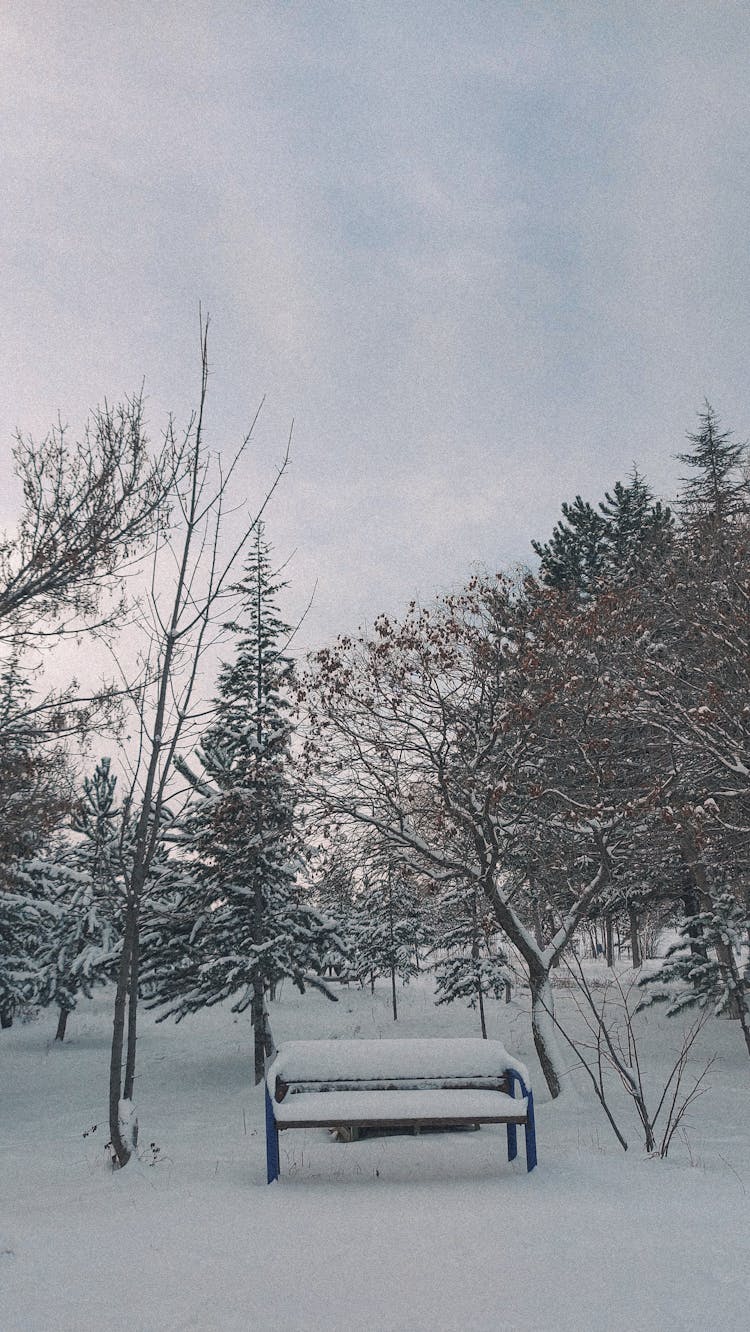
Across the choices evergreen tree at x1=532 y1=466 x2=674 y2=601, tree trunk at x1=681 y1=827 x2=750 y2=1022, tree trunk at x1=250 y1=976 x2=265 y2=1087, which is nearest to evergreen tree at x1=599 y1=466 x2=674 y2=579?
evergreen tree at x1=532 y1=466 x2=674 y2=601

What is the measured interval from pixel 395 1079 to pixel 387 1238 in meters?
2.03

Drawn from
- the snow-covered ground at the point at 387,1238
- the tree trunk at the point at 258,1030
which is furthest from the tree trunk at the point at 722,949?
the tree trunk at the point at 258,1030

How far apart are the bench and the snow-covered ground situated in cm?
45

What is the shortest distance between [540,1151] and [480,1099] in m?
1.55

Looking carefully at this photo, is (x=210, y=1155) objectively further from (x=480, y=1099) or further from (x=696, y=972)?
(x=696, y=972)

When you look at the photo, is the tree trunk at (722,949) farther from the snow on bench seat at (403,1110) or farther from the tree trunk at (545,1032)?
the snow on bench seat at (403,1110)

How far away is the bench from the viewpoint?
539cm

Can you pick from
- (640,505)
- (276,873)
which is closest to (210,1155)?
(276,873)

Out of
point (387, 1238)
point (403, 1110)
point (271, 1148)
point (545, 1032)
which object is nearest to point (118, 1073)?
point (271, 1148)

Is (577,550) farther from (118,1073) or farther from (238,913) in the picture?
(118,1073)

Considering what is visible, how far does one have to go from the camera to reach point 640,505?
73.7 ft

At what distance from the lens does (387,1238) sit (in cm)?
390

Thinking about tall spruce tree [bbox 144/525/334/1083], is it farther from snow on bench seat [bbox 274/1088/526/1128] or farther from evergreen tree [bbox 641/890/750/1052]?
snow on bench seat [bbox 274/1088/526/1128]

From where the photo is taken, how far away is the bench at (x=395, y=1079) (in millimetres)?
5387
